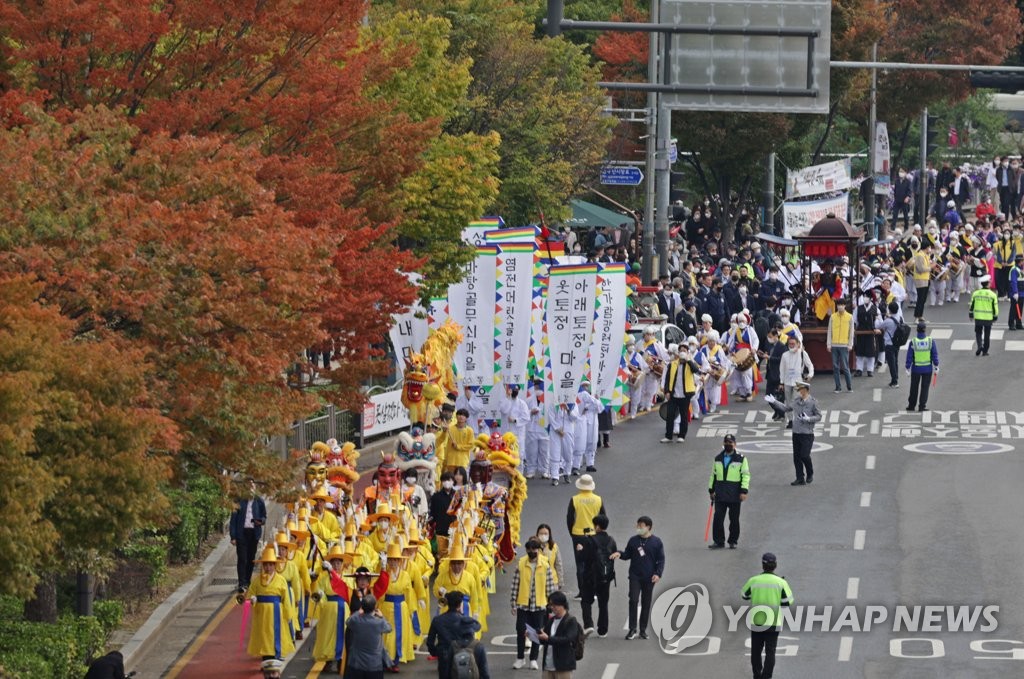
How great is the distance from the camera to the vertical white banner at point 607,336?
3428cm

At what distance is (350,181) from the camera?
28.4 m

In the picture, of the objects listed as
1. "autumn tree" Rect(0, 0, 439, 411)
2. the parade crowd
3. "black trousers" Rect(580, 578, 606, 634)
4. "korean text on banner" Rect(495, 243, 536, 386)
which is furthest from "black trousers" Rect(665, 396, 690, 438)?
"black trousers" Rect(580, 578, 606, 634)

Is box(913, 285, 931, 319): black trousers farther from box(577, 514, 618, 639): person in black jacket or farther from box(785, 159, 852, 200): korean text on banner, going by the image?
box(577, 514, 618, 639): person in black jacket

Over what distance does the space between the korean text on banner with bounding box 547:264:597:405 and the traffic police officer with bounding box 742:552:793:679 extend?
11797 millimetres

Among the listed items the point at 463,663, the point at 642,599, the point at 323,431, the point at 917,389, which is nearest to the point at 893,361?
the point at 917,389

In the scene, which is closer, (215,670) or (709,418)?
(215,670)

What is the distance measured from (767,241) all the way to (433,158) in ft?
64.9

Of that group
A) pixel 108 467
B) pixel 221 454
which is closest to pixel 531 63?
pixel 221 454

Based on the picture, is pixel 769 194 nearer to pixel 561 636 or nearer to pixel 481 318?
pixel 481 318

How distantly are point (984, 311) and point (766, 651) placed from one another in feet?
Answer: 80.3

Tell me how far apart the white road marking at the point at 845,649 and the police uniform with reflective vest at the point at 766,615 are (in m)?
1.34

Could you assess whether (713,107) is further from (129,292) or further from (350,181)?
(129,292)

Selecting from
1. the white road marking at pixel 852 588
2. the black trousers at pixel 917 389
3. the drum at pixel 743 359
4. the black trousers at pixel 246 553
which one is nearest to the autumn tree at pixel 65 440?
the black trousers at pixel 246 553

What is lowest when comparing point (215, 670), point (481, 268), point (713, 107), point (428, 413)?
point (215, 670)
